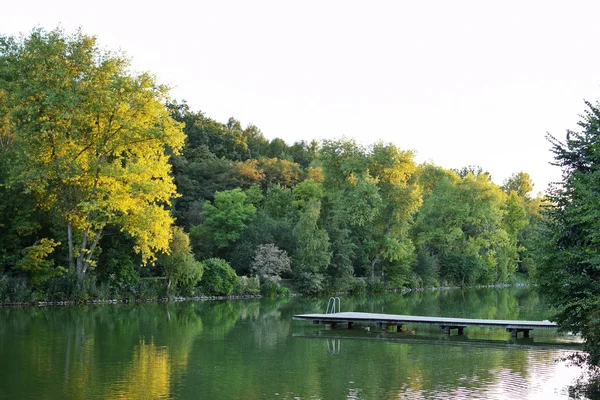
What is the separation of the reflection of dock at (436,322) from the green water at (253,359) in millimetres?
405

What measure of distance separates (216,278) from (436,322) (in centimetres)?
1771

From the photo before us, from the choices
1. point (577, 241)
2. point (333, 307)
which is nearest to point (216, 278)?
point (333, 307)

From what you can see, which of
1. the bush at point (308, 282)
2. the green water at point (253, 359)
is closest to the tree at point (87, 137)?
the green water at point (253, 359)

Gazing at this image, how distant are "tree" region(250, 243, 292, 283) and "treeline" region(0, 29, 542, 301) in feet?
0.28

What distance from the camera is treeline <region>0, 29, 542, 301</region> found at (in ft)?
110

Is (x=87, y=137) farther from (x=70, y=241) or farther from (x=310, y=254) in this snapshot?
(x=310, y=254)

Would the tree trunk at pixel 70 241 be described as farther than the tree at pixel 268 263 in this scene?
No

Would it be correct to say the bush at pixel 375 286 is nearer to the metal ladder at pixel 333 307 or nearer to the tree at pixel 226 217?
the tree at pixel 226 217

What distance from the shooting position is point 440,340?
2316cm

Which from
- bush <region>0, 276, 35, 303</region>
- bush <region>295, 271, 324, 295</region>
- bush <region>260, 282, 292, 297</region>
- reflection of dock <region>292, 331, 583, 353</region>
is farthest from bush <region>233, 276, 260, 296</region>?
reflection of dock <region>292, 331, 583, 353</region>

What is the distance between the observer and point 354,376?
52.9 ft

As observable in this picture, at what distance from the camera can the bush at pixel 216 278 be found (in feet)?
132

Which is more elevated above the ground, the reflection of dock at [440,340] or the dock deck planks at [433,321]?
the dock deck planks at [433,321]

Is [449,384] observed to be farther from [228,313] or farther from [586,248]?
[228,313]
